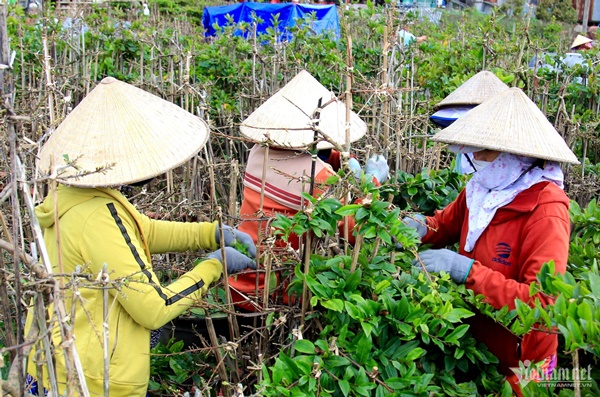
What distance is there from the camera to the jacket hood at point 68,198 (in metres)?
1.78

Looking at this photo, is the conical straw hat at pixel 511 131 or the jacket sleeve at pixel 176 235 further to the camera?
the jacket sleeve at pixel 176 235

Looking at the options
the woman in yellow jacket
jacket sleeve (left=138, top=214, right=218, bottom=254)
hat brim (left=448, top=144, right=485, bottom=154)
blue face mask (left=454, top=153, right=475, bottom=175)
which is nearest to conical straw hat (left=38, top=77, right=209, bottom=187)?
the woman in yellow jacket

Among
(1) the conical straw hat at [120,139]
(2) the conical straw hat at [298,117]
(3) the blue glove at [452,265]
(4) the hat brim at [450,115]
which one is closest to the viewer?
(1) the conical straw hat at [120,139]

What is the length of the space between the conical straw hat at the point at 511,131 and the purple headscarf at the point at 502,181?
0.24 feet

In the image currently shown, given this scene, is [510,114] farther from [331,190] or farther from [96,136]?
[96,136]

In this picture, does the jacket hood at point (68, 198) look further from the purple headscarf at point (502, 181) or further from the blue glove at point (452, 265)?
the purple headscarf at point (502, 181)


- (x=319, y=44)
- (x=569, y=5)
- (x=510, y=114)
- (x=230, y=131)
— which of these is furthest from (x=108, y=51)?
(x=569, y=5)

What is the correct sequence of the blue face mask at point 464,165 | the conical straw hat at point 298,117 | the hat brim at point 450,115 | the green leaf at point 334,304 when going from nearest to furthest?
the green leaf at point 334,304, the conical straw hat at point 298,117, the blue face mask at point 464,165, the hat brim at point 450,115

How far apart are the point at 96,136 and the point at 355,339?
973 mm

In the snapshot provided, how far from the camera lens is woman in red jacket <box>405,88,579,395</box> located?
1.89 meters

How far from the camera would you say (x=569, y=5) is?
19.4 metres

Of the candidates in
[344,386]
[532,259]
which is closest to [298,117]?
[532,259]

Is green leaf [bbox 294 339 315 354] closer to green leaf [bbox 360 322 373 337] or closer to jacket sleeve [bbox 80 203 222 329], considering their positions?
green leaf [bbox 360 322 373 337]

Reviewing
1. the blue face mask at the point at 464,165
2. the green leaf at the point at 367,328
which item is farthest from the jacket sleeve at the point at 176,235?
the blue face mask at the point at 464,165
